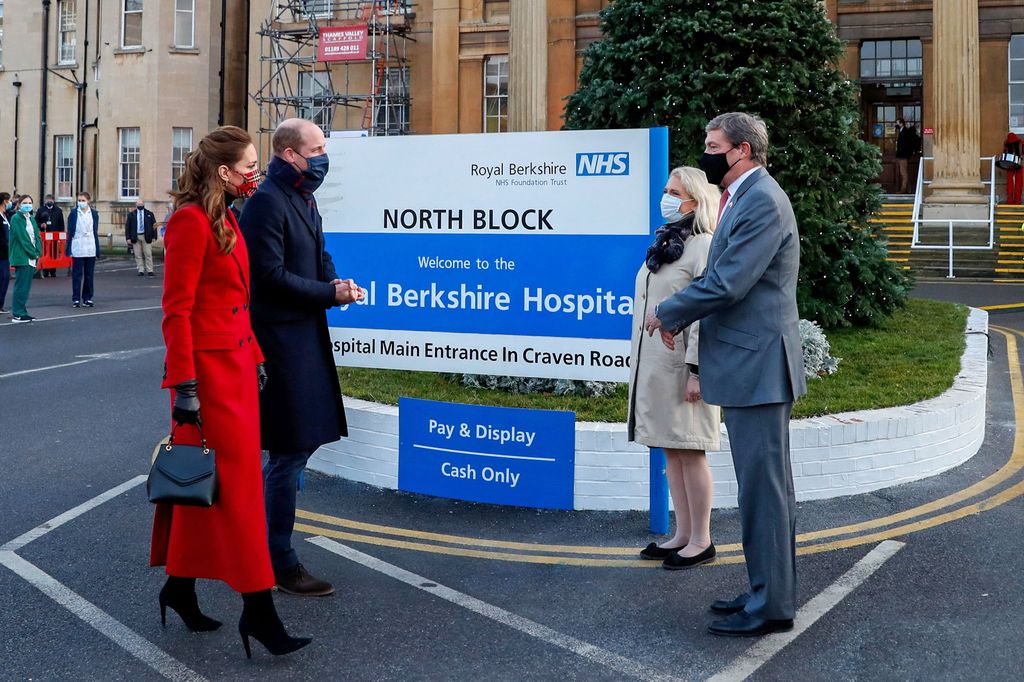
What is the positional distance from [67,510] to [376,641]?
2861mm

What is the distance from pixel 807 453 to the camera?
6.64m

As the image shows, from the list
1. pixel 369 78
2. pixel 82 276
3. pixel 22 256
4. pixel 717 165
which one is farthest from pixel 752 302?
pixel 369 78

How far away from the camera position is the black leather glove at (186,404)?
4.22 metres

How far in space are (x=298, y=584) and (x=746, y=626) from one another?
1.98 metres

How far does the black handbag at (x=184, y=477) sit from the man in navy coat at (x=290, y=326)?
81 cm

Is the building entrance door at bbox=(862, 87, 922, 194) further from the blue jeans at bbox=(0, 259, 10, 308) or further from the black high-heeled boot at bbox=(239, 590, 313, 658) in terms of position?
the black high-heeled boot at bbox=(239, 590, 313, 658)

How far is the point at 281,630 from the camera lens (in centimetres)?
437

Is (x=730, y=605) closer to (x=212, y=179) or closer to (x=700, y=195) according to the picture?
(x=700, y=195)

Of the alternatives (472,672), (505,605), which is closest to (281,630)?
(472,672)

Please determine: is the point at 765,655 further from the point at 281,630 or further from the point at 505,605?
the point at 281,630

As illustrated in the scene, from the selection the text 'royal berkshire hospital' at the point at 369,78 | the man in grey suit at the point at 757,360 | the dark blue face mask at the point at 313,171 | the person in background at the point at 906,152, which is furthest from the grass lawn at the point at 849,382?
the person in background at the point at 906,152

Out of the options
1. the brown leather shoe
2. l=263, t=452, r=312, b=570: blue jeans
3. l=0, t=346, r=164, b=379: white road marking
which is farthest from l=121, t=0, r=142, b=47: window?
the brown leather shoe

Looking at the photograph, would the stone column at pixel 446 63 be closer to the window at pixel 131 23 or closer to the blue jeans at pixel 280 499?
the window at pixel 131 23

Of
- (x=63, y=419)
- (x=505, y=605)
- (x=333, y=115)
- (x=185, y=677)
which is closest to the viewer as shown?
(x=185, y=677)
